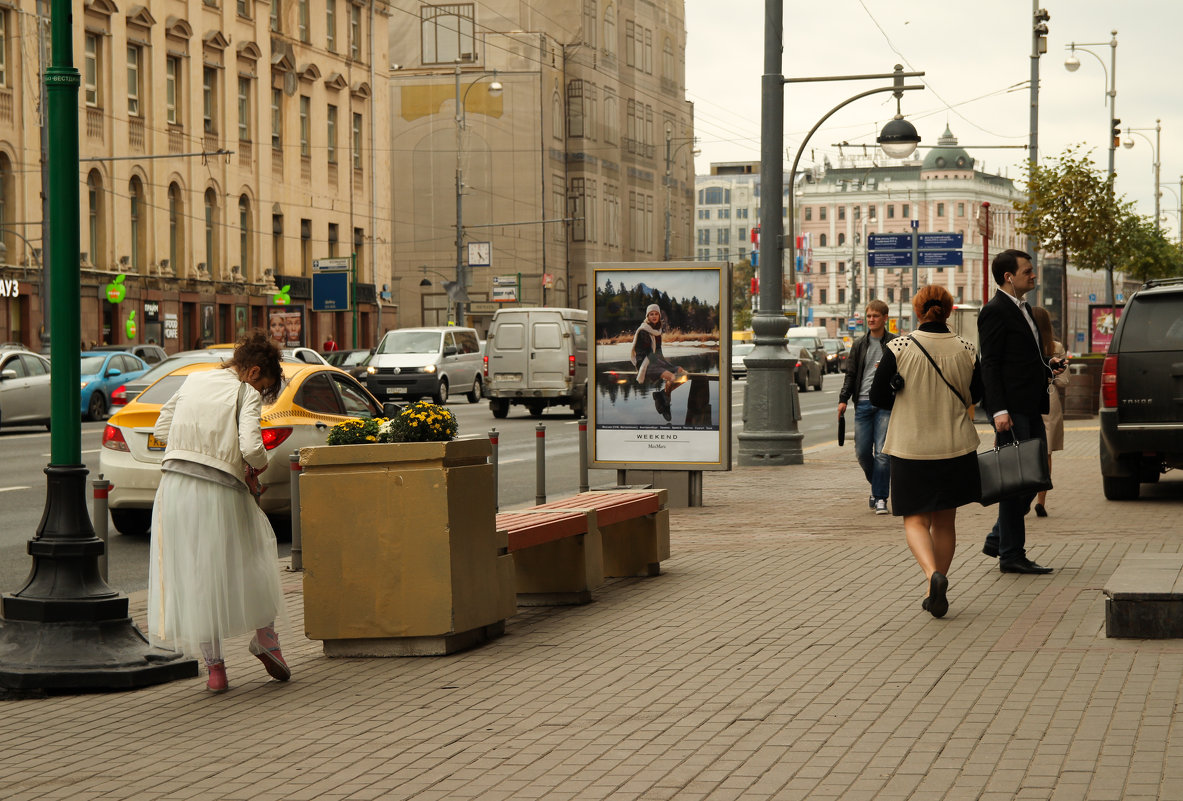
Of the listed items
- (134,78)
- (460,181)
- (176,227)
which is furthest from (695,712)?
(460,181)

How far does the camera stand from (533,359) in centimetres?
3381

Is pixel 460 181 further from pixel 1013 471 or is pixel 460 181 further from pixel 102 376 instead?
pixel 1013 471

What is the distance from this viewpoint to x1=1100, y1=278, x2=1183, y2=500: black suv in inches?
562

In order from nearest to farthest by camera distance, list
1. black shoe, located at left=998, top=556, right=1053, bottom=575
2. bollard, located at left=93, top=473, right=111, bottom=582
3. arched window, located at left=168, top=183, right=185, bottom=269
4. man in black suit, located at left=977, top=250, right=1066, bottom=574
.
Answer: bollard, located at left=93, top=473, right=111, bottom=582
man in black suit, located at left=977, top=250, right=1066, bottom=574
black shoe, located at left=998, top=556, right=1053, bottom=575
arched window, located at left=168, top=183, right=185, bottom=269

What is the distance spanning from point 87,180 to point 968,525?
3905 centimetres

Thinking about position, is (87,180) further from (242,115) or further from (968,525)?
(968,525)

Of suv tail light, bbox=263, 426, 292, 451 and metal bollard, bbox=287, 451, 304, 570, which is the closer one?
metal bollard, bbox=287, 451, 304, 570

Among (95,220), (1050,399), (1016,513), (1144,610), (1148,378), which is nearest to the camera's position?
(1144,610)

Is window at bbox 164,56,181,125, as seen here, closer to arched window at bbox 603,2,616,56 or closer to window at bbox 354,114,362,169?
window at bbox 354,114,362,169

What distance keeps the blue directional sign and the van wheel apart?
36.0 ft

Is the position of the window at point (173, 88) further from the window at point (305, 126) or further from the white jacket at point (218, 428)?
the white jacket at point (218, 428)

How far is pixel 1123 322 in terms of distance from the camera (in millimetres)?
14422


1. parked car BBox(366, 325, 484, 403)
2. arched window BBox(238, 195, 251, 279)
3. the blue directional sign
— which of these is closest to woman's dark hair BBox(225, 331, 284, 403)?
parked car BBox(366, 325, 484, 403)

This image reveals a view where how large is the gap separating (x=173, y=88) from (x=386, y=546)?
4785 cm
